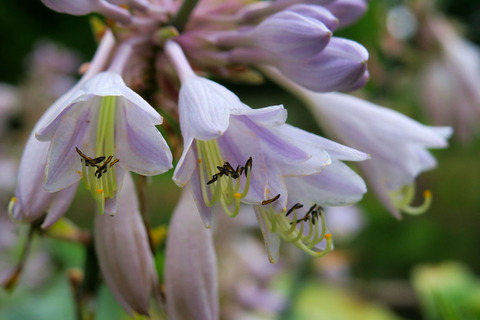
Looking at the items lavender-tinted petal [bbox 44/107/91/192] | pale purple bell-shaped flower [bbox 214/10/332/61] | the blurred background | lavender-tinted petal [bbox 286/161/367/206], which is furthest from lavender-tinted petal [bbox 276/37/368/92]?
the blurred background

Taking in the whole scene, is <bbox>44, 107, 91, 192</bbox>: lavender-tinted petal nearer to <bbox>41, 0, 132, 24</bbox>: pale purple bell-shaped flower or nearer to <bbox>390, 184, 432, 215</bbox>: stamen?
<bbox>41, 0, 132, 24</bbox>: pale purple bell-shaped flower

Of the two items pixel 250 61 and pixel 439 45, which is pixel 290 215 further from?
pixel 439 45

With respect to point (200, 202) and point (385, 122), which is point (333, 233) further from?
point (200, 202)

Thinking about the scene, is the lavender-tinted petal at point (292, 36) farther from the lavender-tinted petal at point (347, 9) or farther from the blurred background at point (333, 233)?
the blurred background at point (333, 233)

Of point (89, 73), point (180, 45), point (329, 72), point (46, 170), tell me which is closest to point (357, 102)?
point (329, 72)

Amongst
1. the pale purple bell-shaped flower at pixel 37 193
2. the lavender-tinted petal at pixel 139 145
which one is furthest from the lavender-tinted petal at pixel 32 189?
the lavender-tinted petal at pixel 139 145
